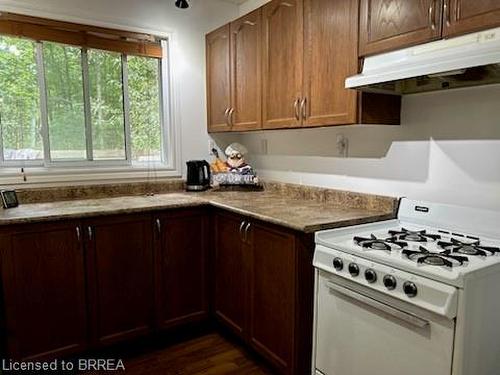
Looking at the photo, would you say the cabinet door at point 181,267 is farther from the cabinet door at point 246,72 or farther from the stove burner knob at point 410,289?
the stove burner knob at point 410,289

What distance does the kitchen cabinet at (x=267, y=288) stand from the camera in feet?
6.10

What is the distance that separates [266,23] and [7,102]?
175cm

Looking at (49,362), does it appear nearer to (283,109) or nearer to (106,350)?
(106,350)

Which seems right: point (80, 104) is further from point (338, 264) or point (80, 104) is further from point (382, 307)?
point (382, 307)

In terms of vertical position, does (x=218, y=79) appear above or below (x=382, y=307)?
above

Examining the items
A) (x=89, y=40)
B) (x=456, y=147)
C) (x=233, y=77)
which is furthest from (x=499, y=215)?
(x=89, y=40)

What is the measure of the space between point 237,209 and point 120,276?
803 mm

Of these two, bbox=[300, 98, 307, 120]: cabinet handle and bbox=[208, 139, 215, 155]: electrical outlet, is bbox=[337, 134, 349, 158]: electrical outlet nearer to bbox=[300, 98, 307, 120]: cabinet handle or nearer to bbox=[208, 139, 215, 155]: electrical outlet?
bbox=[300, 98, 307, 120]: cabinet handle

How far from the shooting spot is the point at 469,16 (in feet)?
4.81

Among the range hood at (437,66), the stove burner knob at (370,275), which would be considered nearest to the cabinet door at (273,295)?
the stove burner knob at (370,275)

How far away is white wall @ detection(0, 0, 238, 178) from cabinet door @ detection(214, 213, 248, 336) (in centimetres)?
90

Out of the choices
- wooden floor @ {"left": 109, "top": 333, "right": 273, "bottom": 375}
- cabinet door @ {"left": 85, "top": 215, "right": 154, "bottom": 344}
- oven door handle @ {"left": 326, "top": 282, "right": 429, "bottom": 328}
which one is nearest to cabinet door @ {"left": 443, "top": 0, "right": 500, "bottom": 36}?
oven door handle @ {"left": 326, "top": 282, "right": 429, "bottom": 328}

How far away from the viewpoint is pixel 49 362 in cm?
211

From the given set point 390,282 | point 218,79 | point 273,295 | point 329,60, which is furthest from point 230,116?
point 390,282
